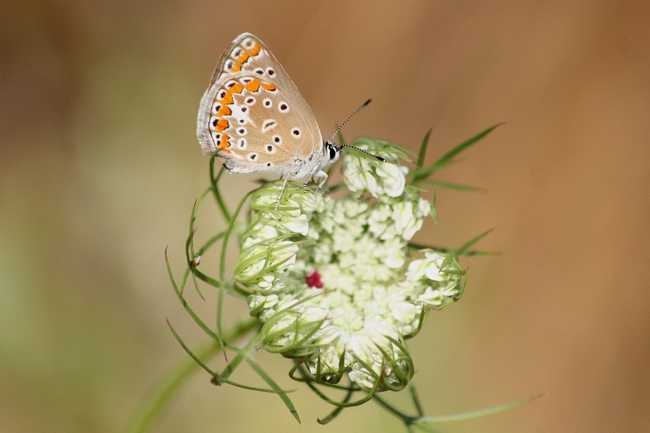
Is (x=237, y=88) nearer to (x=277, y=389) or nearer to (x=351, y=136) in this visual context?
(x=277, y=389)

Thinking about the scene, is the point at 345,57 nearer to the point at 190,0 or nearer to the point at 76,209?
the point at 190,0

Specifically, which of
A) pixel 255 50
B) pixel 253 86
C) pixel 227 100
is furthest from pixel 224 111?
pixel 255 50

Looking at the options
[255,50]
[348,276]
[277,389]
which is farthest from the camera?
[348,276]

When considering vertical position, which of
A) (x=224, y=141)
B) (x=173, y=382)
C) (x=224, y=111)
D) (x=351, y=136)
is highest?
(x=224, y=111)

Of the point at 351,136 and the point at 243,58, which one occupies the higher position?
the point at 243,58

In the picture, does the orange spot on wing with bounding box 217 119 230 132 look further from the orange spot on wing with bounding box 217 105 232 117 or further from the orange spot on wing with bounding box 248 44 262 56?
the orange spot on wing with bounding box 248 44 262 56

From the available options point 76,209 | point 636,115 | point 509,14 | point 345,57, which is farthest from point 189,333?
point 636,115
